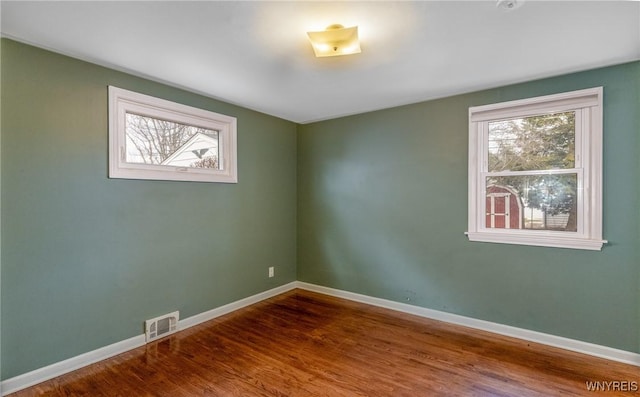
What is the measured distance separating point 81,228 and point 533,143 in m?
3.89

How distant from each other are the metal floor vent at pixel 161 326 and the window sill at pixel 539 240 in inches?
118

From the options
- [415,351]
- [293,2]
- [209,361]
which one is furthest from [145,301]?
[293,2]

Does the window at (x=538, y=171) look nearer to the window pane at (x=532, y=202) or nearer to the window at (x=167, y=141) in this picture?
the window pane at (x=532, y=202)

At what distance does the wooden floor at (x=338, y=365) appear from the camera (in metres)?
2.04

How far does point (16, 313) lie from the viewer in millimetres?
2021

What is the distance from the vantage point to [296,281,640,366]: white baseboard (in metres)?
2.38

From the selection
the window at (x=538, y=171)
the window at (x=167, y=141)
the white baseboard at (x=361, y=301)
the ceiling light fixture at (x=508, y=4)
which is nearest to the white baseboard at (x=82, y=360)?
the white baseboard at (x=361, y=301)

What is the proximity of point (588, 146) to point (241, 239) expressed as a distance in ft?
11.3

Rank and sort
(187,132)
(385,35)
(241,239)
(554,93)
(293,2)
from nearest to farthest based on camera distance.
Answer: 1. (293,2)
2. (385,35)
3. (554,93)
4. (187,132)
5. (241,239)

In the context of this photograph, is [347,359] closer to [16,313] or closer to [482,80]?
[16,313]

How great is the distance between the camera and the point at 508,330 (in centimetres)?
281

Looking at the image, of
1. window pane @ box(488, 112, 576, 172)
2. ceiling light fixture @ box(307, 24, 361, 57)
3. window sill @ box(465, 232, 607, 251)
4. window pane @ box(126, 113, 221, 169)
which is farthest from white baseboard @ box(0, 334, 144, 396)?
window pane @ box(488, 112, 576, 172)

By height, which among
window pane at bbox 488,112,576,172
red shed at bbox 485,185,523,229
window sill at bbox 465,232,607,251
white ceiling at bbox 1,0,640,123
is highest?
white ceiling at bbox 1,0,640,123

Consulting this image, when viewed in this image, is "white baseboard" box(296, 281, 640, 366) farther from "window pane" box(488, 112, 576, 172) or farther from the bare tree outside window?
"window pane" box(488, 112, 576, 172)
